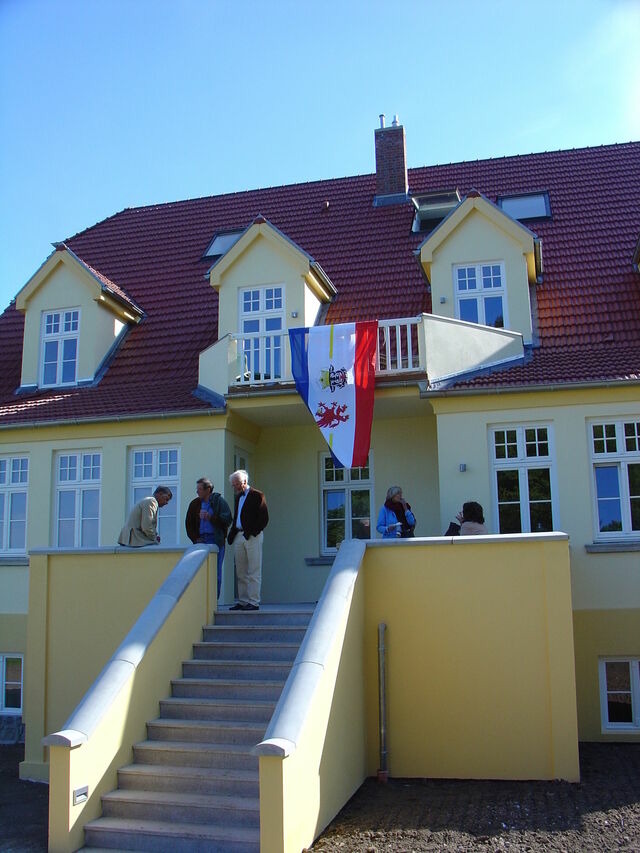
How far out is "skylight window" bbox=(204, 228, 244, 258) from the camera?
763 inches

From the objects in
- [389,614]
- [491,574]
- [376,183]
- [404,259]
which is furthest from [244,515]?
[376,183]

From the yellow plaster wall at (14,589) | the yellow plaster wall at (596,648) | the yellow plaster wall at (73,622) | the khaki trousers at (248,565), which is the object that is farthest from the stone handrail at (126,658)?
the yellow plaster wall at (596,648)

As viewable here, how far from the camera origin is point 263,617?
10.9 meters

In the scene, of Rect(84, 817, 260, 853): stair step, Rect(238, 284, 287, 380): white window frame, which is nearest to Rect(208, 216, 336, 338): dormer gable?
Rect(238, 284, 287, 380): white window frame

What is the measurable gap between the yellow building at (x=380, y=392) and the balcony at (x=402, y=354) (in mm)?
36

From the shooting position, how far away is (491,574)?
1007 centimetres

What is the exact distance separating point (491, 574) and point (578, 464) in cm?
344

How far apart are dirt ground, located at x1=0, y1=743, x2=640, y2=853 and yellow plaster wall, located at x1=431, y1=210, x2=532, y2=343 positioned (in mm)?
7800

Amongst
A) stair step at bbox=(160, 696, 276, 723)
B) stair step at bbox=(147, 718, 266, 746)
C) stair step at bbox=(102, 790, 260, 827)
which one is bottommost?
stair step at bbox=(102, 790, 260, 827)

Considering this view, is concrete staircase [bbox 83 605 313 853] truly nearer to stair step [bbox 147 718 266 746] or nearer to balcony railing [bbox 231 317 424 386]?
stair step [bbox 147 718 266 746]

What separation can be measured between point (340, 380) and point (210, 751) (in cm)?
651

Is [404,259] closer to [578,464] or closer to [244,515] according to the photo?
[578,464]

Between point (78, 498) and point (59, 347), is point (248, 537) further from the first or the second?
point (59, 347)

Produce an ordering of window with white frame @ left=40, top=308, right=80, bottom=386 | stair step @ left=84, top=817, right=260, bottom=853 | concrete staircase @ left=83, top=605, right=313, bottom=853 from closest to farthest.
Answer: stair step @ left=84, top=817, right=260, bottom=853 → concrete staircase @ left=83, top=605, right=313, bottom=853 → window with white frame @ left=40, top=308, right=80, bottom=386
